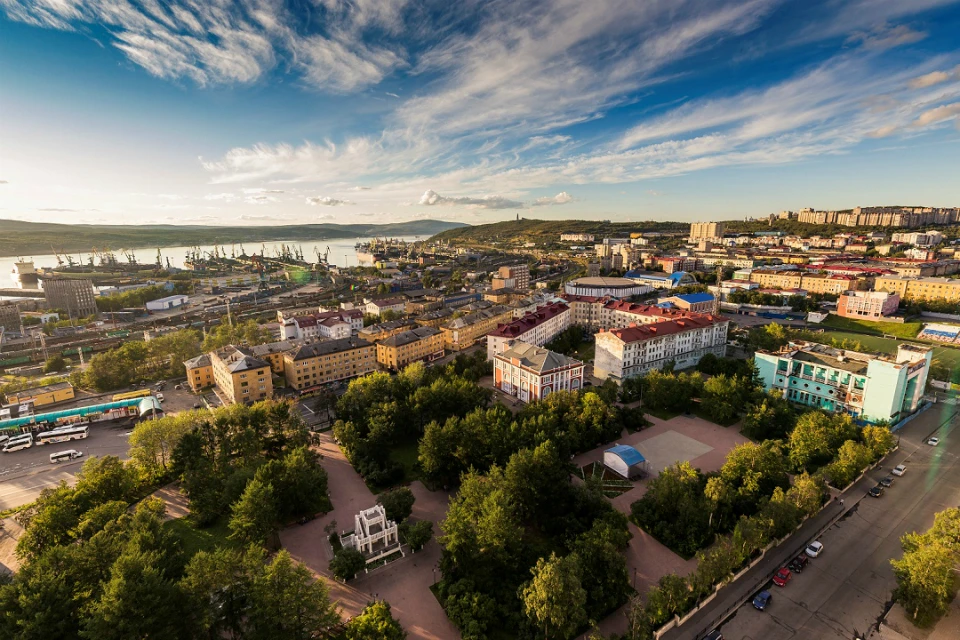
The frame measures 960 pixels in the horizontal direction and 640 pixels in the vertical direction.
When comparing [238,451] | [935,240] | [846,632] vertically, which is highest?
[935,240]

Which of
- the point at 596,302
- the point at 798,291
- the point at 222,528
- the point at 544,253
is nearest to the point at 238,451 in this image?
the point at 222,528

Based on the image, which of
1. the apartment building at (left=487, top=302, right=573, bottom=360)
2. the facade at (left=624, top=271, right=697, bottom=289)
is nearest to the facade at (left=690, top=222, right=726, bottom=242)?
the facade at (left=624, top=271, right=697, bottom=289)

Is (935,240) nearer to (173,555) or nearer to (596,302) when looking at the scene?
(596,302)

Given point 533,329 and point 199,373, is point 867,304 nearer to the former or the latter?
point 533,329

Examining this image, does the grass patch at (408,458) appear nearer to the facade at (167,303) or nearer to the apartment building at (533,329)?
the apartment building at (533,329)

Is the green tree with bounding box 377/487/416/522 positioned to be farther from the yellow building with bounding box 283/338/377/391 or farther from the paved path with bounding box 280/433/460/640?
the yellow building with bounding box 283/338/377/391

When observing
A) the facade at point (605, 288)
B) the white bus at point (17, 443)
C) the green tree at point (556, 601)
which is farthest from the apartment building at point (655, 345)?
the white bus at point (17, 443)

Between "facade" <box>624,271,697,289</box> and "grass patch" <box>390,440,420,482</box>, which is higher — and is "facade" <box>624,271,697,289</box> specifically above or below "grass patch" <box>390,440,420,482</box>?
above
